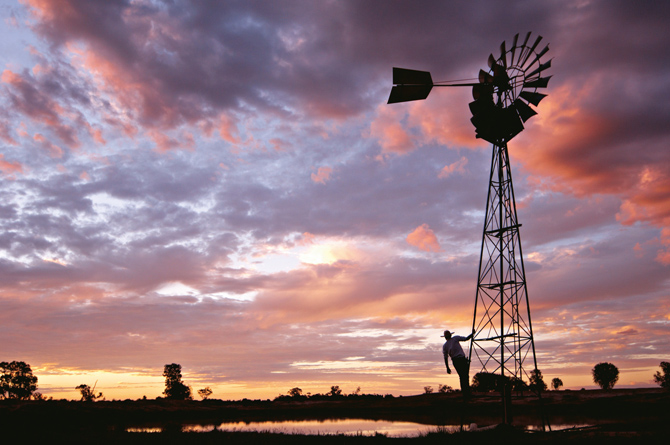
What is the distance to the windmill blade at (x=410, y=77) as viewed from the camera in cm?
2322

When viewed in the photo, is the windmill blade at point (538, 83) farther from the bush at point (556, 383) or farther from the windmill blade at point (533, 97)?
the bush at point (556, 383)

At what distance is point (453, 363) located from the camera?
21.4 meters

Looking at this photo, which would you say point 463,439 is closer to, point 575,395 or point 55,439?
point 55,439

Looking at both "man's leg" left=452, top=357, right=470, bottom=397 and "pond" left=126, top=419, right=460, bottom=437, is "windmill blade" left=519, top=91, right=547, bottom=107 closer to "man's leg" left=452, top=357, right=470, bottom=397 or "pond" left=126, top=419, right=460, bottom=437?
"man's leg" left=452, top=357, right=470, bottom=397

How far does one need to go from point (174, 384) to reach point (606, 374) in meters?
113

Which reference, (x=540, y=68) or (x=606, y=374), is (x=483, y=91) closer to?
(x=540, y=68)

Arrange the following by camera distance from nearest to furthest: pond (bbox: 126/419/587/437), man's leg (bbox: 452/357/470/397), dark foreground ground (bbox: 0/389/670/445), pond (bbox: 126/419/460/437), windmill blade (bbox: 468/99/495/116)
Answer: dark foreground ground (bbox: 0/389/670/445) < man's leg (bbox: 452/357/470/397) < pond (bbox: 126/419/587/437) < windmill blade (bbox: 468/99/495/116) < pond (bbox: 126/419/460/437)

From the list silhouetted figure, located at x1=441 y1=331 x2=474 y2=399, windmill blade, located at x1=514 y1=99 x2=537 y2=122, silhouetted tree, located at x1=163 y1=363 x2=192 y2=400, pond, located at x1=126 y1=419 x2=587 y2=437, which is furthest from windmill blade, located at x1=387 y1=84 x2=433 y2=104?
silhouetted tree, located at x1=163 y1=363 x2=192 y2=400

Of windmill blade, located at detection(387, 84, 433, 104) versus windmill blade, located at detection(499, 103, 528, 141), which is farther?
windmill blade, located at detection(499, 103, 528, 141)

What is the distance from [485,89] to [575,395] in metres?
32.0

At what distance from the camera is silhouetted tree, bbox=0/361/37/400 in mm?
Result: 90812

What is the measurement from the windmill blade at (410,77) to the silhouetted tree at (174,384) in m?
98.7

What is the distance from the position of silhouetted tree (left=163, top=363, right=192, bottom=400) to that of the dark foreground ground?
47207 millimetres

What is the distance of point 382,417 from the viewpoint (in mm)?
41281
